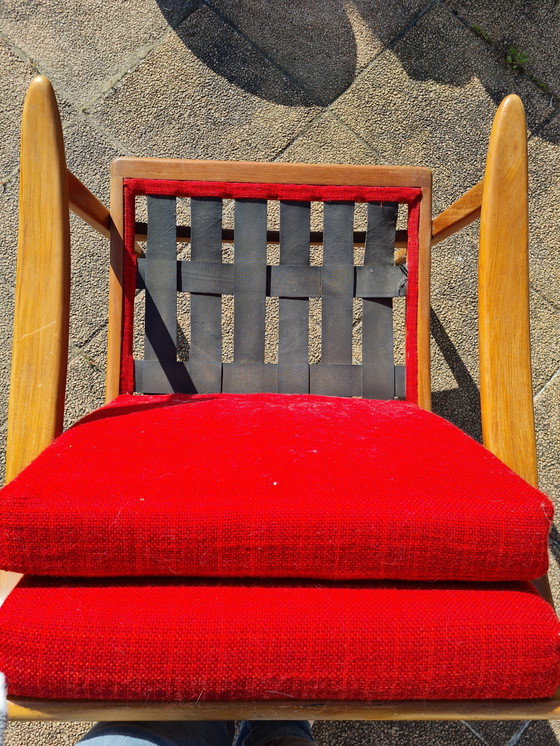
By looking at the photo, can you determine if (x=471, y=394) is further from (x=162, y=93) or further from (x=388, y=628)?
(x=162, y=93)

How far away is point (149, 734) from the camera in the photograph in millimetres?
721

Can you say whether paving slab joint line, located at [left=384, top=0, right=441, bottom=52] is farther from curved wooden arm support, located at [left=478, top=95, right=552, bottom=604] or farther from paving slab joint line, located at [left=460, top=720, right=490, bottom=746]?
paving slab joint line, located at [left=460, top=720, right=490, bottom=746]

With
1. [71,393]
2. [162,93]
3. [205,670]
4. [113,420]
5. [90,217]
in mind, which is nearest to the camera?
[205,670]

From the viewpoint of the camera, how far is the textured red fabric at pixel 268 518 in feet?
2.06

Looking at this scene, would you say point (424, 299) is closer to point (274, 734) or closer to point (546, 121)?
point (274, 734)

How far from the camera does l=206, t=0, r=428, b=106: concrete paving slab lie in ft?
5.11

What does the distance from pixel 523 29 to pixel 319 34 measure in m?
0.65

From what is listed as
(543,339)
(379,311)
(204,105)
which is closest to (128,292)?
(379,311)

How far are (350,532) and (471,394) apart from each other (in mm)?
958

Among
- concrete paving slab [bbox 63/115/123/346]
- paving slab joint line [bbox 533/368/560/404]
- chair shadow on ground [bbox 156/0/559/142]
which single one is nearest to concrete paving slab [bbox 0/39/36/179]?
concrete paving slab [bbox 63/115/123/346]

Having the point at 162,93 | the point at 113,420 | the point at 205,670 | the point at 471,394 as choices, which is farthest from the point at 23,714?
the point at 162,93

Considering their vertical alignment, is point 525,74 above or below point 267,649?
above

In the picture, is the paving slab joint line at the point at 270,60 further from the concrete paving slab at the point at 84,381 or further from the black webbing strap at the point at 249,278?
the concrete paving slab at the point at 84,381

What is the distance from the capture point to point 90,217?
92cm
